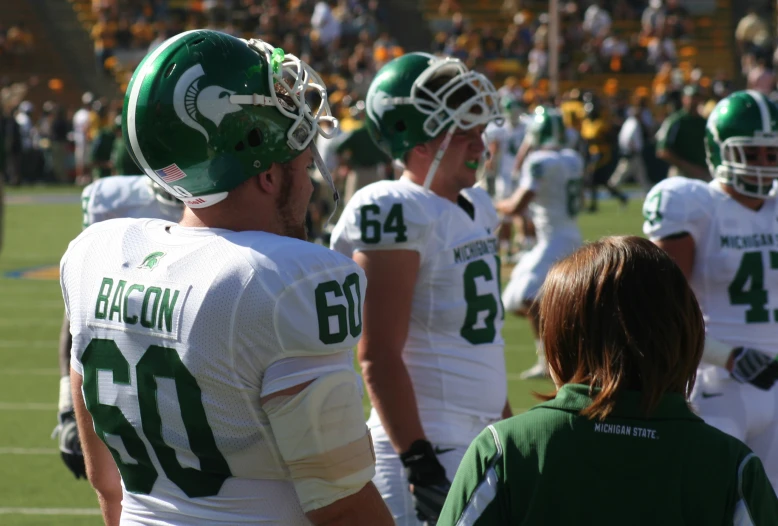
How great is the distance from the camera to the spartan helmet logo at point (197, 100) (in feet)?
6.27

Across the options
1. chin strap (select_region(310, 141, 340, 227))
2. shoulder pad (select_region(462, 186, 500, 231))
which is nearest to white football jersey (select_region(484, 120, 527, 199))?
shoulder pad (select_region(462, 186, 500, 231))

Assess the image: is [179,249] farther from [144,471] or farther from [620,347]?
[620,347]

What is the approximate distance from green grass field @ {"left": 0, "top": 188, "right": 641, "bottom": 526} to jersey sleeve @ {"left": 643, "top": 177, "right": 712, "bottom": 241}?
2.31m

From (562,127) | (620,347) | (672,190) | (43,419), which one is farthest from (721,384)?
(562,127)

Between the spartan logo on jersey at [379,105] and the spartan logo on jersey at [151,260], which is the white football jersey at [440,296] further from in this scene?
the spartan logo on jersey at [151,260]

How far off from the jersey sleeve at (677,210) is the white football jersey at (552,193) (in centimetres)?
484

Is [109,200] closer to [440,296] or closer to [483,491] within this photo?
[440,296]

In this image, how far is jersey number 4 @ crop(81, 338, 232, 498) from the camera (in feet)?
6.07

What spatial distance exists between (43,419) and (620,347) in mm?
5752

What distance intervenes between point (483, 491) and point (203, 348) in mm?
486

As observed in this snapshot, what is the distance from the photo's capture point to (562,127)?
10.8 meters

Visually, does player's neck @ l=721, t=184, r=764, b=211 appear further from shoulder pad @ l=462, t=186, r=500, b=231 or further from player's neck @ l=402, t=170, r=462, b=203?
player's neck @ l=402, t=170, r=462, b=203

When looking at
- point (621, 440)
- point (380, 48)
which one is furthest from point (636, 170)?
point (621, 440)

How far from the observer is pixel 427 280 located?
3.12 metres
